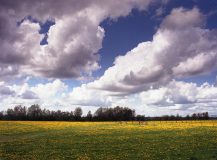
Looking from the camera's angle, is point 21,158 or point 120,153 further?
point 120,153

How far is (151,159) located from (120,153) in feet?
15.0

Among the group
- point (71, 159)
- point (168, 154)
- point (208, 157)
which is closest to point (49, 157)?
point (71, 159)

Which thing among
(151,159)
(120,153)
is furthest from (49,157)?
(151,159)

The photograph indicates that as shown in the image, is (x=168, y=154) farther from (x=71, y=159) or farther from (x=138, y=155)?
(x=71, y=159)

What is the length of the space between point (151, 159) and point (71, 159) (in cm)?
660

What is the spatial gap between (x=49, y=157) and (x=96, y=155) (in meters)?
4.14

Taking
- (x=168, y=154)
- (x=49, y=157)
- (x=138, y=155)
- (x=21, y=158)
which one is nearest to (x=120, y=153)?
(x=138, y=155)

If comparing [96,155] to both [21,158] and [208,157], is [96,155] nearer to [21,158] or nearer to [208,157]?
[21,158]

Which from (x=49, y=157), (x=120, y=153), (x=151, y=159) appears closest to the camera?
(x=151, y=159)

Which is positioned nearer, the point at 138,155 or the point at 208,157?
the point at 208,157

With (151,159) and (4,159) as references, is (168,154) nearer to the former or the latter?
(151,159)

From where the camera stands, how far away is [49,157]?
27.0 meters

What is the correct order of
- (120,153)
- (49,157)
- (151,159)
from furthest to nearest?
(120,153)
(49,157)
(151,159)

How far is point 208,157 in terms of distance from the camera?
25.7 metres
